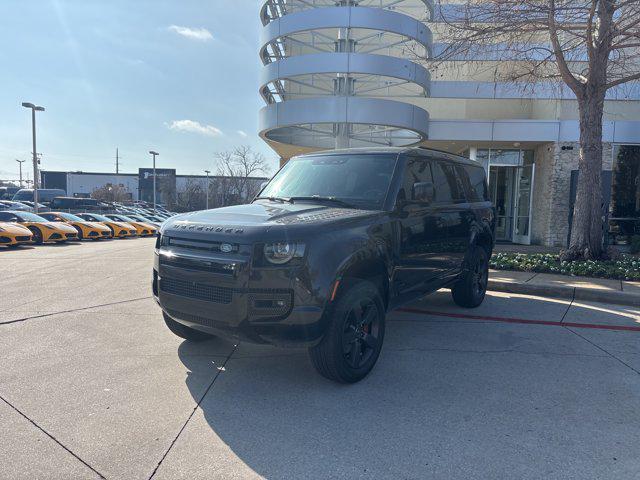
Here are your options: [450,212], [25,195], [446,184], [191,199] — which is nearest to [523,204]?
[446,184]

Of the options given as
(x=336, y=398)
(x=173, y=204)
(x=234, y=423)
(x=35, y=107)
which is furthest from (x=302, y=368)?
(x=173, y=204)

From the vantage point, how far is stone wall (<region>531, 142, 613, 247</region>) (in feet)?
48.9

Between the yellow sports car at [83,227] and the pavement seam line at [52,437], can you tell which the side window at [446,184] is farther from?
the yellow sports car at [83,227]

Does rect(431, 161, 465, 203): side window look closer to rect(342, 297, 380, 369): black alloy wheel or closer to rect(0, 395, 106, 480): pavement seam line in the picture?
rect(342, 297, 380, 369): black alloy wheel

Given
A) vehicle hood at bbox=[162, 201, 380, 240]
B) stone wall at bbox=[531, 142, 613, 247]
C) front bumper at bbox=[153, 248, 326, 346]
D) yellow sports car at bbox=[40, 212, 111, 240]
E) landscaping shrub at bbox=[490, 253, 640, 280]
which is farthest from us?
yellow sports car at bbox=[40, 212, 111, 240]

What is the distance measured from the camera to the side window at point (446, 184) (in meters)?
5.50

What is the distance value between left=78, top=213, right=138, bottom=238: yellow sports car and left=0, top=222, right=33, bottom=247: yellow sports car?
22.7 feet

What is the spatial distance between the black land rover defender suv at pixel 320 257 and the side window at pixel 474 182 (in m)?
0.91

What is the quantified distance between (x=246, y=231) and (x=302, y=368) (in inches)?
62.3

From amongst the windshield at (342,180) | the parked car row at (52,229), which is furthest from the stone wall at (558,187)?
the parked car row at (52,229)

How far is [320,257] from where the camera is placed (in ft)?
11.8

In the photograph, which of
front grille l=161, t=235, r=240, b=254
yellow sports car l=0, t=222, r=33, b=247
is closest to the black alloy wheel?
front grille l=161, t=235, r=240, b=254

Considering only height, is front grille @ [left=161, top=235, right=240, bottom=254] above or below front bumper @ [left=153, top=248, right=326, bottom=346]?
above

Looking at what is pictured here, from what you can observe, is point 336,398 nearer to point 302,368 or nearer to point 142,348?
point 302,368
